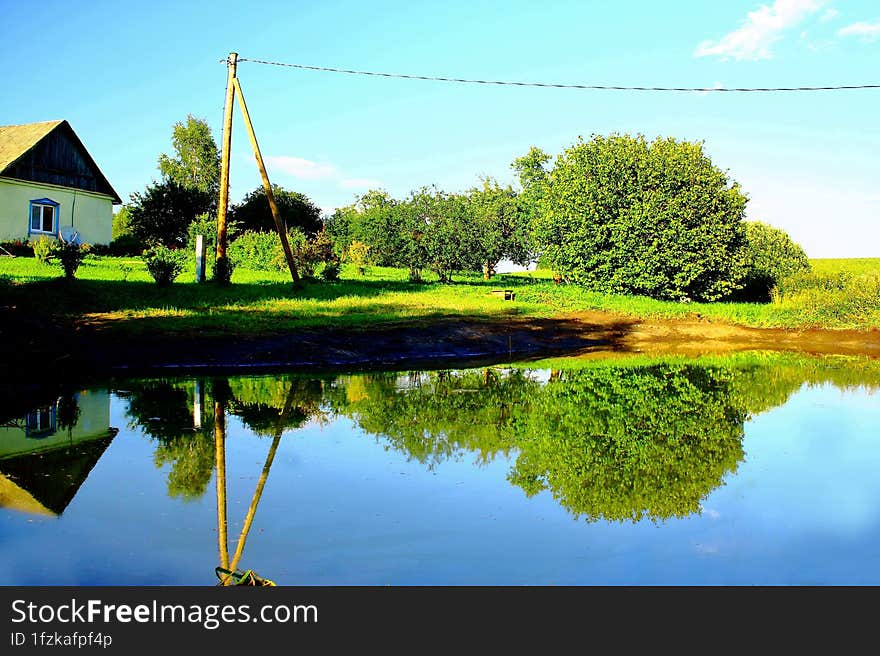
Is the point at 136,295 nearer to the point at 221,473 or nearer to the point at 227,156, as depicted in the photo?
the point at 227,156

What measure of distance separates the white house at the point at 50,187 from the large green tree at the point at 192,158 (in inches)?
955

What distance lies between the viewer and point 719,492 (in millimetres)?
6336

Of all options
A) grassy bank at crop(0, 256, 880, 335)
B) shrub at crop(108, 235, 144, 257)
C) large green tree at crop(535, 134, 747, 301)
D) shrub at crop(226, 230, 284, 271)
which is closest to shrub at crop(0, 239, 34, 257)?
grassy bank at crop(0, 256, 880, 335)

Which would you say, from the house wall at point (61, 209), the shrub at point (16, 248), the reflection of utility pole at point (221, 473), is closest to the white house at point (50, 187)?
the house wall at point (61, 209)

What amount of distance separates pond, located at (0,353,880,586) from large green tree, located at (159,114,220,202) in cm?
6071

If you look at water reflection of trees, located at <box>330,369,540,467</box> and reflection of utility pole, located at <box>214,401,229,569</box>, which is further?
water reflection of trees, located at <box>330,369,540,467</box>

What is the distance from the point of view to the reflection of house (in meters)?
Result: 6.04

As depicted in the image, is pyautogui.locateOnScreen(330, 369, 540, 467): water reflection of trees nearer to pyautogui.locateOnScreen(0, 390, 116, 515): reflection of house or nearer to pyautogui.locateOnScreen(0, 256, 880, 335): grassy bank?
pyautogui.locateOnScreen(0, 390, 116, 515): reflection of house

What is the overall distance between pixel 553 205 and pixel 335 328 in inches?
751

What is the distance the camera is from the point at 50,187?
4034 centimetres

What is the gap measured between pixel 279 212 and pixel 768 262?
35.2 m
